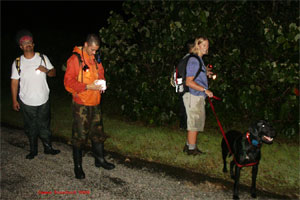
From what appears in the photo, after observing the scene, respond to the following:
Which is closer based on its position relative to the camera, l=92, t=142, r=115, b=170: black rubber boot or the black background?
l=92, t=142, r=115, b=170: black rubber boot

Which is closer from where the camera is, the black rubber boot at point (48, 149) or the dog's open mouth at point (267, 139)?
the dog's open mouth at point (267, 139)

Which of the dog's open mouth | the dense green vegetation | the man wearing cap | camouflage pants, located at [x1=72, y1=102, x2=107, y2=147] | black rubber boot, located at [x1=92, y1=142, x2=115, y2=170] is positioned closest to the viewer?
the dog's open mouth

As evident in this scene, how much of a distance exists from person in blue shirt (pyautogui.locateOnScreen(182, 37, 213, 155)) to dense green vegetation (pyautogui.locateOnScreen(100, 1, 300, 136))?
100 cm

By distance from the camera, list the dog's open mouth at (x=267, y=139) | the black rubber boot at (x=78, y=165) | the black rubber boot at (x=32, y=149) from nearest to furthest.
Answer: the dog's open mouth at (x=267, y=139) < the black rubber boot at (x=78, y=165) < the black rubber boot at (x=32, y=149)

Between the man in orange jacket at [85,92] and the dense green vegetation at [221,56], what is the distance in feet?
7.00

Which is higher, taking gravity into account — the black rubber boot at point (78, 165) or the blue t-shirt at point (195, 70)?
the blue t-shirt at point (195, 70)

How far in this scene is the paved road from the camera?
3.96 m

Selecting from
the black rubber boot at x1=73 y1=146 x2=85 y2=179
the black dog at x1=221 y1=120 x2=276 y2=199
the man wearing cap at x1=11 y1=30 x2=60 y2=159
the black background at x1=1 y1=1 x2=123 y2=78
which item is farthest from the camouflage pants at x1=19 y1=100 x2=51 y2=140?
the black background at x1=1 y1=1 x2=123 y2=78

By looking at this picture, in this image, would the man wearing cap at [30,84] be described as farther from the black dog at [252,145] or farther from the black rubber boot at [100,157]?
the black dog at [252,145]

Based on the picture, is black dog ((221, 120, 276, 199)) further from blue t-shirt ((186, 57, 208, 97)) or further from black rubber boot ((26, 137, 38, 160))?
black rubber boot ((26, 137, 38, 160))

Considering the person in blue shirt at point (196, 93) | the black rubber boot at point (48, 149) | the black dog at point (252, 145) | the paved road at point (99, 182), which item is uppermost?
the person in blue shirt at point (196, 93)

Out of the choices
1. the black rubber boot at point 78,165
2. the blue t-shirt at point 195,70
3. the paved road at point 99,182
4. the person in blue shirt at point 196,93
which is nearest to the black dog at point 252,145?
the paved road at point 99,182

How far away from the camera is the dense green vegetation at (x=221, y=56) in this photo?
17.1 feet

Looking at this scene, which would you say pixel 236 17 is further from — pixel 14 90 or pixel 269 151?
pixel 14 90
